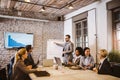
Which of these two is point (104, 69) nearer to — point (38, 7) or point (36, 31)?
point (38, 7)

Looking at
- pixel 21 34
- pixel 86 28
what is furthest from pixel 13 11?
pixel 86 28

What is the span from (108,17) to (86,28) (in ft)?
4.28

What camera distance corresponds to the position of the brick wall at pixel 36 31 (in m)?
5.69

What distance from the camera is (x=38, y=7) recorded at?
5535 mm

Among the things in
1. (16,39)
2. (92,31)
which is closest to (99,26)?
(92,31)

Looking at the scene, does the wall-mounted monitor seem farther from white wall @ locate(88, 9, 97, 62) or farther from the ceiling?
white wall @ locate(88, 9, 97, 62)

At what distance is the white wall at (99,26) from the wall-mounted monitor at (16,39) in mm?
2566

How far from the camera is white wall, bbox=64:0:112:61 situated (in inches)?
169

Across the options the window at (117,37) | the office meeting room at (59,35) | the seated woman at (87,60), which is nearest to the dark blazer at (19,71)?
the office meeting room at (59,35)

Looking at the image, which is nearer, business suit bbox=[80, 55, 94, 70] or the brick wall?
business suit bbox=[80, 55, 94, 70]

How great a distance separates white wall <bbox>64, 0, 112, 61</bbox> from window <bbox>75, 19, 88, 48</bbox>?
18.0 inches

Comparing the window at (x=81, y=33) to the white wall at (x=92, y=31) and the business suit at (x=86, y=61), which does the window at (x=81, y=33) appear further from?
the business suit at (x=86, y=61)

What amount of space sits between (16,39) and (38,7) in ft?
5.20

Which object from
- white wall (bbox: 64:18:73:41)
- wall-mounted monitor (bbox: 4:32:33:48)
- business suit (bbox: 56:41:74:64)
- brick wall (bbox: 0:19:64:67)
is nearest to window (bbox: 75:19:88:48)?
white wall (bbox: 64:18:73:41)
